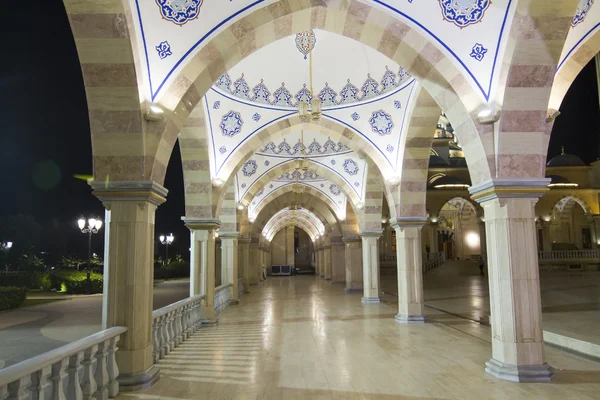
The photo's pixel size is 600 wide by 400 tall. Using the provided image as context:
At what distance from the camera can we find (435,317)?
9.73m

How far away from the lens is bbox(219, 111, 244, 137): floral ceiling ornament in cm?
980

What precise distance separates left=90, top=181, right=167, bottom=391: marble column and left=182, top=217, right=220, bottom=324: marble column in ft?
13.5

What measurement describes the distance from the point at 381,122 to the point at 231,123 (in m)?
3.33

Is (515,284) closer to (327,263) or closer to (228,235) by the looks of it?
(228,235)

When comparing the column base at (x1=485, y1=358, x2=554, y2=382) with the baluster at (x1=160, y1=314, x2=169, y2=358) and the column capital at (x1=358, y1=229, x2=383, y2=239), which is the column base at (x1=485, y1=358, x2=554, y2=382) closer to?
the baluster at (x1=160, y1=314, x2=169, y2=358)

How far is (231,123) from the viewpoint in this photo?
992 centimetres

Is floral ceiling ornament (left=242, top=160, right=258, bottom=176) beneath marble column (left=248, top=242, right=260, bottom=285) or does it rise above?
above

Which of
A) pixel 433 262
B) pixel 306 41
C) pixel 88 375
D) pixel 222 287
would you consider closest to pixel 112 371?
pixel 88 375

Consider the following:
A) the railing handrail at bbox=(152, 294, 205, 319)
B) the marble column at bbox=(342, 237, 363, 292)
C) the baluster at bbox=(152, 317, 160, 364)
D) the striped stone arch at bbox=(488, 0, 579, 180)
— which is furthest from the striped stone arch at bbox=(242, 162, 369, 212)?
the striped stone arch at bbox=(488, 0, 579, 180)

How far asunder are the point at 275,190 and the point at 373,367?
13351mm

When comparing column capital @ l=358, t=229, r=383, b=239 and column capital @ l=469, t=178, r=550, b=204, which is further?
column capital @ l=358, t=229, r=383, b=239

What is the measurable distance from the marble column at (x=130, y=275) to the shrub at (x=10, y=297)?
1014 centimetres

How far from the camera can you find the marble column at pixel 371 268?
13258 millimetres

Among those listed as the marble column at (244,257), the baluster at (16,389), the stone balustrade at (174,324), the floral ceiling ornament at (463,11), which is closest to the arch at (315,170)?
the marble column at (244,257)
